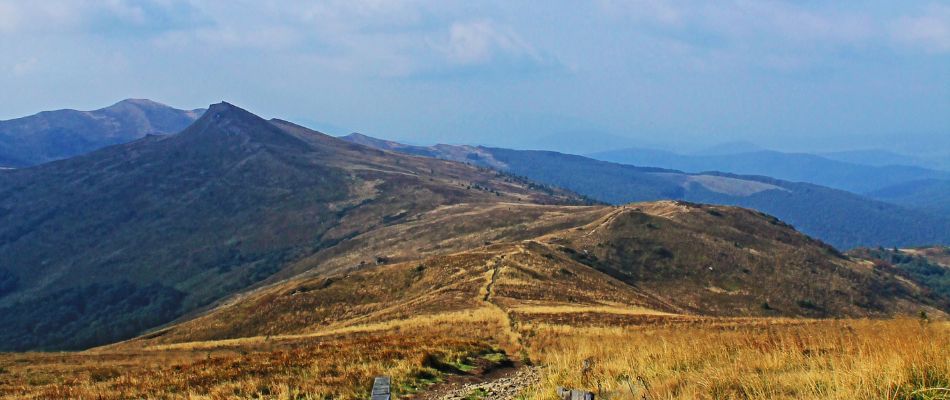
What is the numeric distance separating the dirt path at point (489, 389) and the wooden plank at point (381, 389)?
0.93 m

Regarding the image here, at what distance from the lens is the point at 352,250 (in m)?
130

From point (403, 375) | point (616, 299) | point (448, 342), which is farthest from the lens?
point (616, 299)

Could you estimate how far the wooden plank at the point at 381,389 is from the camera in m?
12.7

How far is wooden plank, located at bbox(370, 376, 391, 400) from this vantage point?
12.7 m

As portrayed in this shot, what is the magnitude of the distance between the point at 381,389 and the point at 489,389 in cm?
265

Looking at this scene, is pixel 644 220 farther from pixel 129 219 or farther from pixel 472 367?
pixel 129 219

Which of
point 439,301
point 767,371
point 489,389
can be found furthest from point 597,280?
point 767,371

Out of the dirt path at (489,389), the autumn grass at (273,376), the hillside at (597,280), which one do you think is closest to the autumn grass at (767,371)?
the dirt path at (489,389)

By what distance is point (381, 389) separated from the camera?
1330cm

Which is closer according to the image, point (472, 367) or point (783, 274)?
point (472, 367)

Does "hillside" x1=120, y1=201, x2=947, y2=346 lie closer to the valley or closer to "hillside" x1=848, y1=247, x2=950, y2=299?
the valley

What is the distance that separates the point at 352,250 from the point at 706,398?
12441 cm

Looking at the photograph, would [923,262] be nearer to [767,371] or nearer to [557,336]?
[557,336]

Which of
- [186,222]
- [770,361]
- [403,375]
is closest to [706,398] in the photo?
[770,361]
